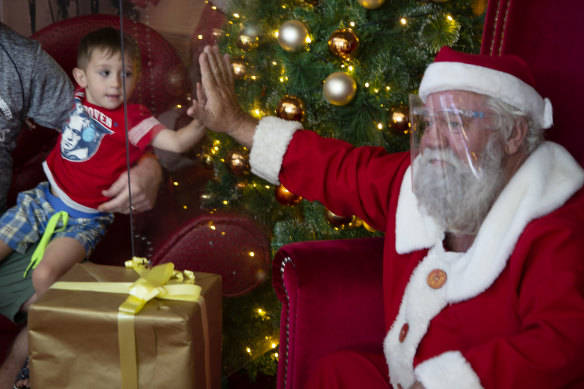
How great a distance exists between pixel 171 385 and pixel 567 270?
3.11 feet

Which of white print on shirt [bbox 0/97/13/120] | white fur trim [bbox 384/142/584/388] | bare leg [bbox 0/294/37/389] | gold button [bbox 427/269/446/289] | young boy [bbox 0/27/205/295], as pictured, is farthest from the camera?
white print on shirt [bbox 0/97/13/120]

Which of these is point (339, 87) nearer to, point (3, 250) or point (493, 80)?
point (493, 80)

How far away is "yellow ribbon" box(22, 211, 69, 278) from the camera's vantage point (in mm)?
1925

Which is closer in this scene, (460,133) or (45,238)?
(460,133)

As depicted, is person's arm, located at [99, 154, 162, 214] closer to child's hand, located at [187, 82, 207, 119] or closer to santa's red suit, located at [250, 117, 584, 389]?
child's hand, located at [187, 82, 207, 119]

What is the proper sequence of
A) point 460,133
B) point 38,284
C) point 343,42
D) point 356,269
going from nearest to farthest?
1. point 460,133
2. point 356,269
3. point 343,42
4. point 38,284

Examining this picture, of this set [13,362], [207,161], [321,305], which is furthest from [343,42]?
[13,362]

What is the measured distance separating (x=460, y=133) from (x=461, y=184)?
0.12 m

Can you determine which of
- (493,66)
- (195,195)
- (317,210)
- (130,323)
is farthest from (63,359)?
(493,66)

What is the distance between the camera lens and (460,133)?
121 cm

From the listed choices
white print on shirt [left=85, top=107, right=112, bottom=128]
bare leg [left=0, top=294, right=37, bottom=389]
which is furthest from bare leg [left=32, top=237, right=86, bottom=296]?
white print on shirt [left=85, top=107, right=112, bottom=128]

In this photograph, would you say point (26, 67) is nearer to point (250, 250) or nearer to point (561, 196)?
point (250, 250)

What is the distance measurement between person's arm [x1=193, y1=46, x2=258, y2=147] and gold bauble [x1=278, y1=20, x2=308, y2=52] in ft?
1.04

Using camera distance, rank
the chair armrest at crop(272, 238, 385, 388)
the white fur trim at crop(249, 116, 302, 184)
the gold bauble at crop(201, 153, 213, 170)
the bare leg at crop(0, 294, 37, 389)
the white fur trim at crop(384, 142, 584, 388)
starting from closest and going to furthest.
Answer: the white fur trim at crop(384, 142, 584, 388)
the chair armrest at crop(272, 238, 385, 388)
the white fur trim at crop(249, 116, 302, 184)
the gold bauble at crop(201, 153, 213, 170)
the bare leg at crop(0, 294, 37, 389)
